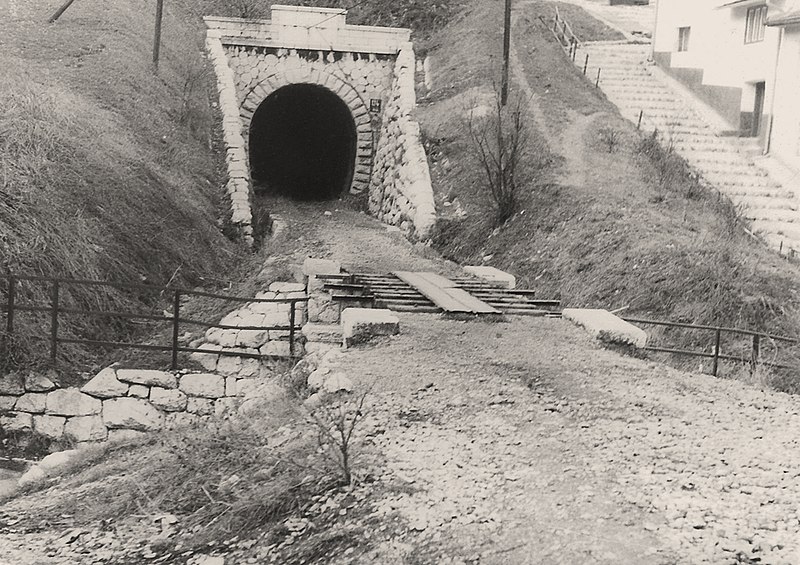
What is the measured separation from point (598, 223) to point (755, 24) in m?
8.33

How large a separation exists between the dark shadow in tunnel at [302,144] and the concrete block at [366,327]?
15491mm

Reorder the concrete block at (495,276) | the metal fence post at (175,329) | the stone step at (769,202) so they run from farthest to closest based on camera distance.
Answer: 1. the stone step at (769,202)
2. the concrete block at (495,276)
3. the metal fence post at (175,329)

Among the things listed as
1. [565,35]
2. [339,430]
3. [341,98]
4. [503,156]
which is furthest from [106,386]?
[565,35]

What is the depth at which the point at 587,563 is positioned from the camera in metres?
4.96

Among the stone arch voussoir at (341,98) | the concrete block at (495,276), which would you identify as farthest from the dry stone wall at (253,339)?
the stone arch voussoir at (341,98)

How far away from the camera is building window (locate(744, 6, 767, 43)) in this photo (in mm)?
20344

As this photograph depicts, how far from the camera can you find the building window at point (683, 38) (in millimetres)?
23312

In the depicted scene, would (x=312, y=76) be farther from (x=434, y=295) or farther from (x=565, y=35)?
(x=434, y=295)

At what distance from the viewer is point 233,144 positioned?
20.5 meters

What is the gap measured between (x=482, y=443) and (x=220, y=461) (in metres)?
2.00

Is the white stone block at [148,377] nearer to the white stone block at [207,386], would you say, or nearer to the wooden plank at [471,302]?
the white stone block at [207,386]

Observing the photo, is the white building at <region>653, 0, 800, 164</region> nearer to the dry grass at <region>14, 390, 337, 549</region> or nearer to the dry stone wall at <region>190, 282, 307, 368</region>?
the dry stone wall at <region>190, 282, 307, 368</region>

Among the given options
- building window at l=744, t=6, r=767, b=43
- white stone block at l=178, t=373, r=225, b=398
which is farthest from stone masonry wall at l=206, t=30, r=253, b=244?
building window at l=744, t=6, r=767, b=43

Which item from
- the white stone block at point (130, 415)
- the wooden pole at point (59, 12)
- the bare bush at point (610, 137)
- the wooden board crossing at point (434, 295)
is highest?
the wooden pole at point (59, 12)
